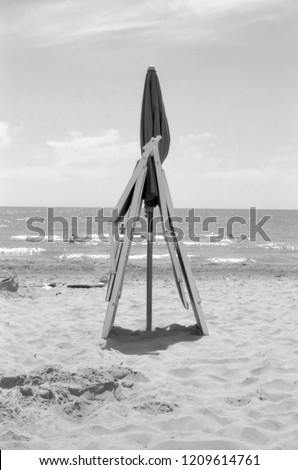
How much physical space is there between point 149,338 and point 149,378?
4.44 feet

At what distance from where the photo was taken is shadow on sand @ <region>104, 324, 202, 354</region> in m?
5.24

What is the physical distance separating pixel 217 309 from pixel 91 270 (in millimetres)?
8258

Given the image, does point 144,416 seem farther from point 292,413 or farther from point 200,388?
point 292,413

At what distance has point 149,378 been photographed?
4281mm

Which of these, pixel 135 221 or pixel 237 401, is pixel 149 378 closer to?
pixel 237 401

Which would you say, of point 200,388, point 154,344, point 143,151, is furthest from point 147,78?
point 200,388

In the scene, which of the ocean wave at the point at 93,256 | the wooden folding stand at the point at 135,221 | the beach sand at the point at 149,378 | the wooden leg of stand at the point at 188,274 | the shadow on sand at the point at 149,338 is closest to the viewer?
the beach sand at the point at 149,378

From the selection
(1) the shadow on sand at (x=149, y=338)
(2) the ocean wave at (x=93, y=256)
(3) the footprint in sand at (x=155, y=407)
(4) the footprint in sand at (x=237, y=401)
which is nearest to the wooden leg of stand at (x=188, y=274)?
(1) the shadow on sand at (x=149, y=338)

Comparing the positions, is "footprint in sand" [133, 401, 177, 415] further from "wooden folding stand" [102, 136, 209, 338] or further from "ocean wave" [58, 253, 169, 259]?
"ocean wave" [58, 253, 169, 259]

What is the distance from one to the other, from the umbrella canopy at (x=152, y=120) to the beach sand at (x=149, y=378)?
165cm

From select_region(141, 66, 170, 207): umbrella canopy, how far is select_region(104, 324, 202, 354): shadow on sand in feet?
4.96

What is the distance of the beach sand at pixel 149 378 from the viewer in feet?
10.7

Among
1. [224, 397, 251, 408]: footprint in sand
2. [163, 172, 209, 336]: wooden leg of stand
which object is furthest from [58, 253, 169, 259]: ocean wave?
[224, 397, 251, 408]: footprint in sand

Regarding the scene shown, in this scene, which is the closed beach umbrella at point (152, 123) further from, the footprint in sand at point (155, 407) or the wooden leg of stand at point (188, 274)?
the footprint in sand at point (155, 407)
